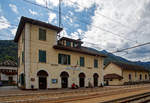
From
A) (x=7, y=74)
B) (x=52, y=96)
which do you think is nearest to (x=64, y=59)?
(x=52, y=96)

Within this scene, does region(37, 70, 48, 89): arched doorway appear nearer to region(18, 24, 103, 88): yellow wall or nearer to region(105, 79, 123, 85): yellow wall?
region(18, 24, 103, 88): yellow wall

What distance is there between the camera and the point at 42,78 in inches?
878

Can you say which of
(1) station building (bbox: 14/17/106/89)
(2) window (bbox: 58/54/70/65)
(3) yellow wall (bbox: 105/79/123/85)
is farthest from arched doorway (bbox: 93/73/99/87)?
(3) yellow wall (bbox: 105/79/123/85)

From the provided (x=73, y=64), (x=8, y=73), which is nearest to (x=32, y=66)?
(x=73, y=64)

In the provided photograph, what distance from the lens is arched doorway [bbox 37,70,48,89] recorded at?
864 inches

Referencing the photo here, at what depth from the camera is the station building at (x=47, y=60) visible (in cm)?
2145

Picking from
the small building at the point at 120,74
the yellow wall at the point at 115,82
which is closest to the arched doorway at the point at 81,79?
the small building at the point at 120,74

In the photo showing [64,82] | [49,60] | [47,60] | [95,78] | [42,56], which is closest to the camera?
[42,56]

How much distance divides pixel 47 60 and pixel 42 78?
3.01 meters

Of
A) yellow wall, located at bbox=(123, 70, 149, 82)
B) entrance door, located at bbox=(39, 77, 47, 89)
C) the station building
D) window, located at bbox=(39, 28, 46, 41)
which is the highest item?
window, located at bbox=(39, 28, 46, 41)

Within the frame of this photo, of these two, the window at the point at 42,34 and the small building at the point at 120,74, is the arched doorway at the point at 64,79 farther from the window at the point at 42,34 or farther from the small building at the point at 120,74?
the small building at the point at 120,74

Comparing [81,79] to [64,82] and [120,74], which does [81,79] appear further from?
[120,74]

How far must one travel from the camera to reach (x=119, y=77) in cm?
4281

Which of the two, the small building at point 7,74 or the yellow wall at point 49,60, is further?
the small building at point 7,74
